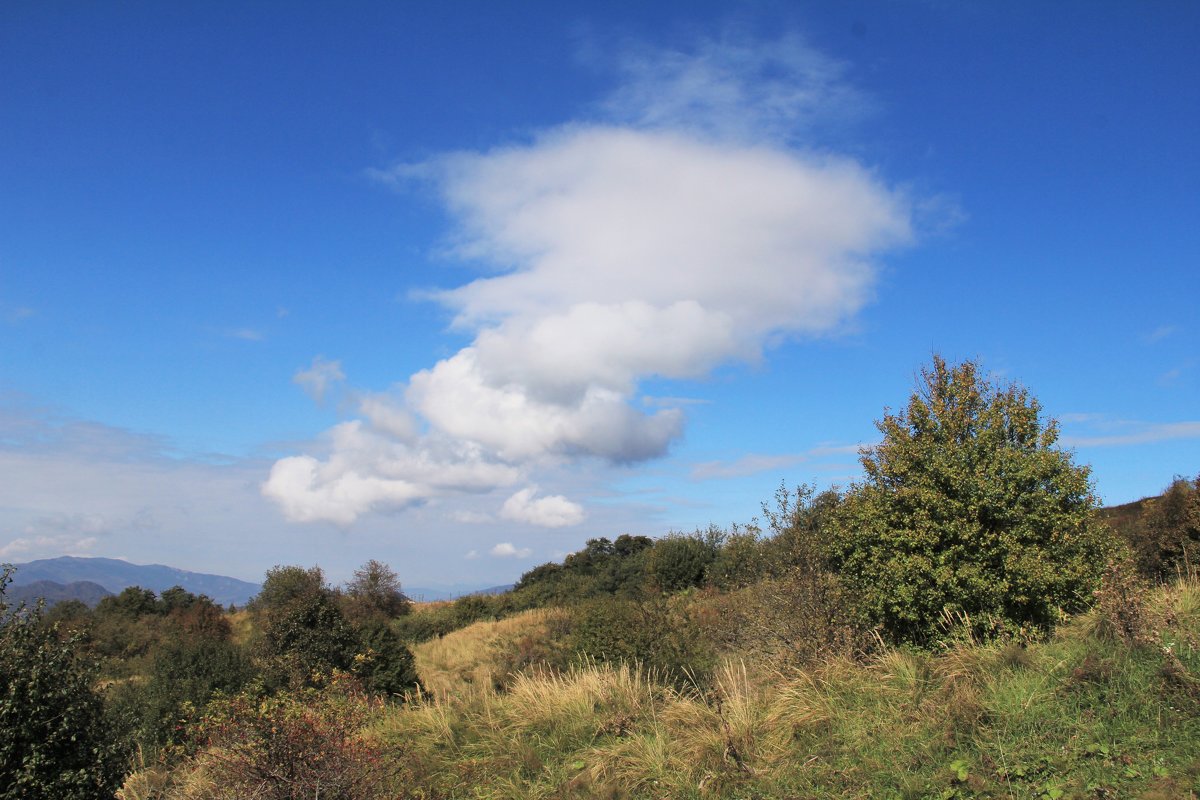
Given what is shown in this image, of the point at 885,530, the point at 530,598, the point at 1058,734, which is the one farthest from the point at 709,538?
the point at 1058,734

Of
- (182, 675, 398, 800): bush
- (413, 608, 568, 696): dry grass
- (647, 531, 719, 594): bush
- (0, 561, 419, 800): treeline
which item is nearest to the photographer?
(182, 675, 398, 800): bush

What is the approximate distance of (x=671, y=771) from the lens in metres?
7.05

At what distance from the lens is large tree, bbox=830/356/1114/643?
11.8m

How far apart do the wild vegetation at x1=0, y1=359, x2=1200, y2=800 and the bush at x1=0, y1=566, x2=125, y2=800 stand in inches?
1.0

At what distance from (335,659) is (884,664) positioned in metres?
14.9

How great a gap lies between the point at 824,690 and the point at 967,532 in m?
4.90

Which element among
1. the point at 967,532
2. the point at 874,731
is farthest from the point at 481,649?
the point at 874,731

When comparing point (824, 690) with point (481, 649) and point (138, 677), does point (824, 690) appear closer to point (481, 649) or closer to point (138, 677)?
point (138, 677)

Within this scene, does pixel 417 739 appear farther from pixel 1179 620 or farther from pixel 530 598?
pixel 530 598

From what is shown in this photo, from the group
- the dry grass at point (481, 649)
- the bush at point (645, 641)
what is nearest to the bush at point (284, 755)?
the bush at point (645, 641)

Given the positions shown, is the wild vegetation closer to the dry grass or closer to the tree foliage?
the dry grass

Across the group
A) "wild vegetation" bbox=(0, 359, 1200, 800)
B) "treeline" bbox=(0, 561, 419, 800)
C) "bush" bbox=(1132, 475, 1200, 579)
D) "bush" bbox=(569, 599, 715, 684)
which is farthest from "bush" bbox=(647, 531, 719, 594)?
"bush" bbox=(569, 599, 715, 684)

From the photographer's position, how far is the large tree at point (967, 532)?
38.5 ft

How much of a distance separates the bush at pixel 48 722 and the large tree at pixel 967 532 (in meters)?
10.8
